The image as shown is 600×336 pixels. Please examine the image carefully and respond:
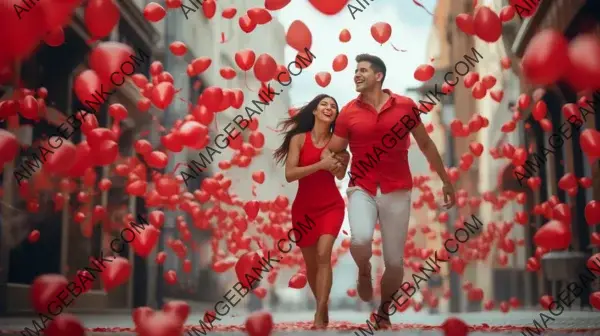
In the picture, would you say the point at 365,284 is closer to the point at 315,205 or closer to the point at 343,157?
the point at 315,205

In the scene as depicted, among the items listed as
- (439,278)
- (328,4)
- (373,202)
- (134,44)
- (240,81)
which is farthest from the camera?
(439,278)

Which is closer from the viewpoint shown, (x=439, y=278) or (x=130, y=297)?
(x=130, y=297)

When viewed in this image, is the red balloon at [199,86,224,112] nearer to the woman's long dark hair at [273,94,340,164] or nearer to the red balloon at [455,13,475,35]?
the woman's long dark hair at [273,94,340,164]

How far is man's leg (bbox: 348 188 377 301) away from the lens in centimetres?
502

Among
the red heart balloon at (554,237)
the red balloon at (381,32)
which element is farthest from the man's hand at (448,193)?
the red balloon at (381,32)

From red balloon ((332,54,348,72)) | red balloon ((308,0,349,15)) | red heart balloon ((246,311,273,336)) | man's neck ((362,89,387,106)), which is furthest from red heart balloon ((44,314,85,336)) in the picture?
red balloon ((332,54,348,72))

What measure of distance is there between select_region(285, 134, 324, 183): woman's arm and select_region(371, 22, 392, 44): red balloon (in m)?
1.87

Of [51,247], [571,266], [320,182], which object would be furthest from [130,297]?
[320,182]

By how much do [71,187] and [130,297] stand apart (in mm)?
2677

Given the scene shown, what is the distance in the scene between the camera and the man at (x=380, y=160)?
5105 mm

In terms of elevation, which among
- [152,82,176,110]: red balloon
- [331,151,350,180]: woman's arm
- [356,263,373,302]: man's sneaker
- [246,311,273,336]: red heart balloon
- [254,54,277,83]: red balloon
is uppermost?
[254,54,277,83]: red balloon

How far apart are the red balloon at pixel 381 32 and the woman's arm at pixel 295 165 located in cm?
187

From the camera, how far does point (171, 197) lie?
923 cm

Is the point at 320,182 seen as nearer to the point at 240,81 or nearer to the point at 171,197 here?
the point at 171,197
